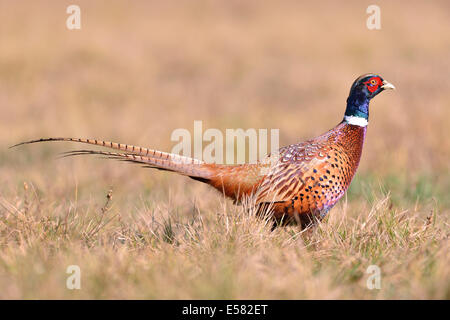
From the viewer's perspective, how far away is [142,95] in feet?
36.5

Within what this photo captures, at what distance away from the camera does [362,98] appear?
14.8ft

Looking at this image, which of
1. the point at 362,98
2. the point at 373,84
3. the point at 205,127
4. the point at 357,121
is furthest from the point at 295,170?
the point at 205,127

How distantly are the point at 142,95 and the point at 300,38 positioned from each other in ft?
14.7

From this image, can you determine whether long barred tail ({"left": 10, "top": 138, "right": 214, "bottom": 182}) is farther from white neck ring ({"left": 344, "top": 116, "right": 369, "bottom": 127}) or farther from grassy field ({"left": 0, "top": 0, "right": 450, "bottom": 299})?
white neck ring ({"left": 344, "top": 116, "right": 369, "bottom": 127})

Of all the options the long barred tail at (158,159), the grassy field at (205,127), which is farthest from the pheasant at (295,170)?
the grassy field at (205,127)

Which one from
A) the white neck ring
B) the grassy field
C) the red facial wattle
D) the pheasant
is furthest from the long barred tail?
the red facial wattle

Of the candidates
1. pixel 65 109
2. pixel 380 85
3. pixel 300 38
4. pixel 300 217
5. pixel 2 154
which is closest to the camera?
pixel 300 217

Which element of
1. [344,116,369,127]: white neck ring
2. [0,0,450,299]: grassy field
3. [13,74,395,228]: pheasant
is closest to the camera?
[0,0,450,299]: grassy field

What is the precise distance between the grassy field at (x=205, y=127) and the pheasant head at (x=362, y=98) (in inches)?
23.4

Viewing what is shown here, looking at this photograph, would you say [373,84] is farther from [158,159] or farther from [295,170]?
[158,159]

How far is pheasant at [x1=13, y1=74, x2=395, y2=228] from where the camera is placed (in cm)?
416

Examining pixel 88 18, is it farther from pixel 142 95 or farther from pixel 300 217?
pixel 300 217

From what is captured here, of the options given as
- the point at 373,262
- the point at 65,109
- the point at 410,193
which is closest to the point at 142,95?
the point at 65,109

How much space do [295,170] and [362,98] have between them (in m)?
Result: 0.76
